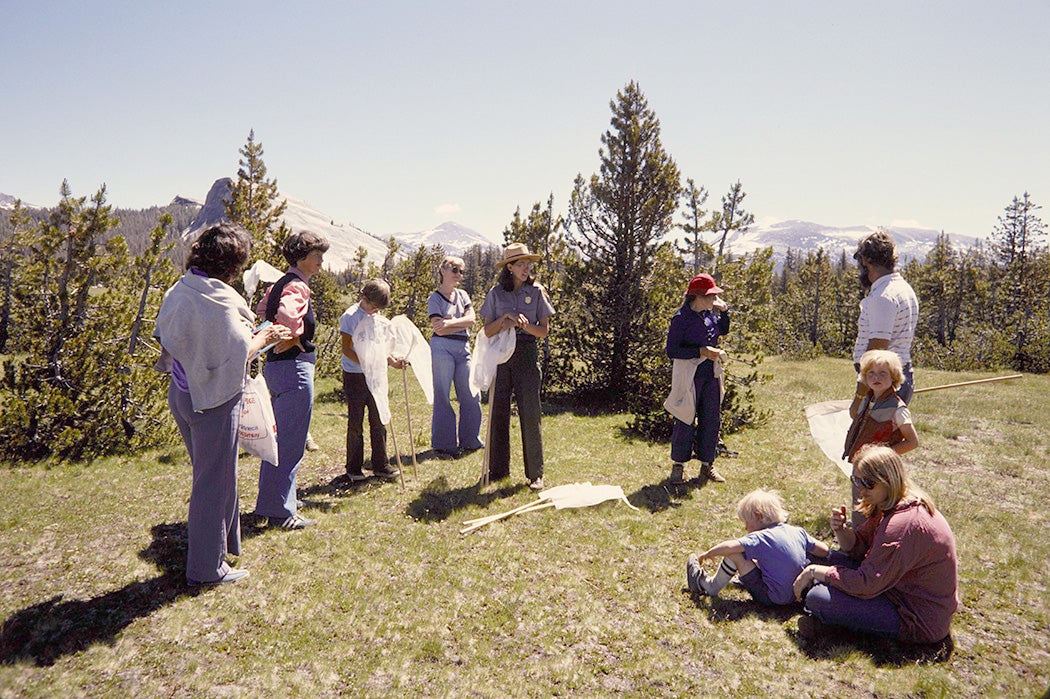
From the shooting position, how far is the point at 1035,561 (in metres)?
5.51

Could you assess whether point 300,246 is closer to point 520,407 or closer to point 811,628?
point 520,407

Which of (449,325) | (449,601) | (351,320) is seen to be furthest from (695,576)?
(351,320)

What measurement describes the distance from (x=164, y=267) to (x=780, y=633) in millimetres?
9402

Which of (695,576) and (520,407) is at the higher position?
(520,407)

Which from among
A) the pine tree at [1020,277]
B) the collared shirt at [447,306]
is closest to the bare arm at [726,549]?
the collared shirt at [447,306]

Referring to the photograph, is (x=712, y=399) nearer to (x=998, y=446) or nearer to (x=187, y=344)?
(x=187, y=344)

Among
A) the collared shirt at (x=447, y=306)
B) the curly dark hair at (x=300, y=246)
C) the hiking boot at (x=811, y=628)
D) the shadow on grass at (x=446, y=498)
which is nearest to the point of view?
the hiking boot at (x=811, y=628)

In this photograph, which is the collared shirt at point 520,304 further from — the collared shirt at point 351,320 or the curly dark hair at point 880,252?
the curly dark hair at point 880,252

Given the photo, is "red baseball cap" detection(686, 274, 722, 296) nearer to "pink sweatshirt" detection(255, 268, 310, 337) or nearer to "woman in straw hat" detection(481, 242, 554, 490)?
"woman in straw hat" detection(481, 242, 554, 490)

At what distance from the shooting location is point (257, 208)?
16.6m

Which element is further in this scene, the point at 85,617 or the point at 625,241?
the point at 625,241

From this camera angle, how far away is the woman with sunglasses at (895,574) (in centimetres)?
383

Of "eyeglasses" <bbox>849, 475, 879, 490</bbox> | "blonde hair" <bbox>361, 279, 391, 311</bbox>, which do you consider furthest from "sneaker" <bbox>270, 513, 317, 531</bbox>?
"eyeglasses" <bbox>849, 475, 879, 490</bbox>

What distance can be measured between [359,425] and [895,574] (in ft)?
19.4
